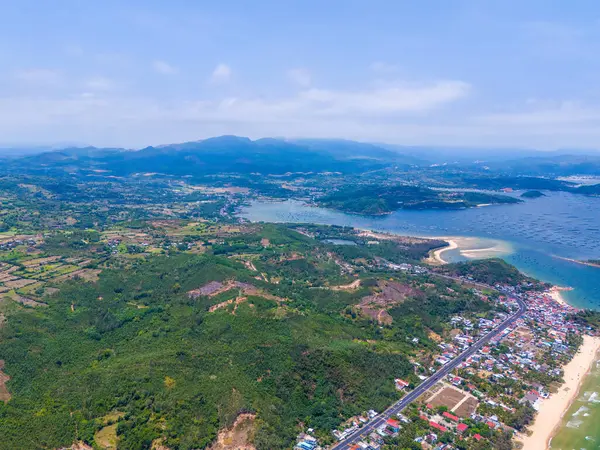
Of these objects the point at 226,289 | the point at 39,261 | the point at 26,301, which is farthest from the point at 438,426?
the point at 39,261

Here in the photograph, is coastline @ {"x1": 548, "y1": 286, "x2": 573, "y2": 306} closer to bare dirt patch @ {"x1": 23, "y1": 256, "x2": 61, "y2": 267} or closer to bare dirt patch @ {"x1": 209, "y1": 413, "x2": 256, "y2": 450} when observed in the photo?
bare dirt patch @ {"x1": 209, "y1": 413, "x2": 256, "y2": 450}

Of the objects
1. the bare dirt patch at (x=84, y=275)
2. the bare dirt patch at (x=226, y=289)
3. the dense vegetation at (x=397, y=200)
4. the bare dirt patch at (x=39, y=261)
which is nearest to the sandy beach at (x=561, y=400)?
the bare dirt patch at (x=226, y=289)

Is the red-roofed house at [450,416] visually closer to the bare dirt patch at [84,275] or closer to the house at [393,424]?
the house at [393,424]

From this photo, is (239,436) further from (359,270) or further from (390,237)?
(390,237)

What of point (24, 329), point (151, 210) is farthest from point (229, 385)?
point (151, 210)

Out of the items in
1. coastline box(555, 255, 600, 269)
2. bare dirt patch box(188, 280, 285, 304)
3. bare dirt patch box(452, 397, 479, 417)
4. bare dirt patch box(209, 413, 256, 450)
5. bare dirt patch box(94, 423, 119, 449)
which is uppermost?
bare dirt patch box(188, 280, 285, 304)

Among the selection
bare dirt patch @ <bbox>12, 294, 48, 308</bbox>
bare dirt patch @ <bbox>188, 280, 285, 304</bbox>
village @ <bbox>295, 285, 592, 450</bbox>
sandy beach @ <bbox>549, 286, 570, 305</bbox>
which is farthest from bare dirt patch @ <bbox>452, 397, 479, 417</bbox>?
bare dirt patch @ <bbox>12, 294, 48, 308</bbox>

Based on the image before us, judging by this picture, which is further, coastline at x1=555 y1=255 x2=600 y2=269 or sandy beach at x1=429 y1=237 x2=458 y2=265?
sandy beach at x1=429 y1=237 x2=458 y2=265
